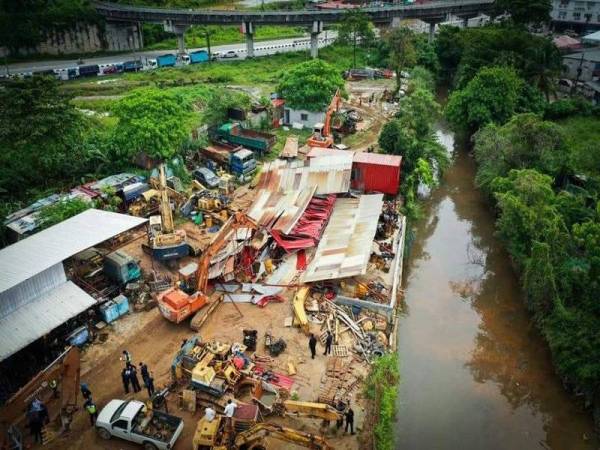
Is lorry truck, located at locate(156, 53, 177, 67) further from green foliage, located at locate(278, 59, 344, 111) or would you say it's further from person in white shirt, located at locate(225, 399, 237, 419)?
person in white shirt, located at locate(225, 399, 237, 419)

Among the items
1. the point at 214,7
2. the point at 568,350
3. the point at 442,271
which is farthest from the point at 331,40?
the point at 568,350

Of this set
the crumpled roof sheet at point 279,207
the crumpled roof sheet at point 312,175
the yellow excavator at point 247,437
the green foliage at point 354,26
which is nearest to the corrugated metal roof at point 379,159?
the crumpled roof sheet at point 312,175

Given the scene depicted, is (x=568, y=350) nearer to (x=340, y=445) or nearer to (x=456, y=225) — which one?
→ (x=340, y=445)

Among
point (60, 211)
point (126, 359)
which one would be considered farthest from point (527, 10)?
point (126, 359)

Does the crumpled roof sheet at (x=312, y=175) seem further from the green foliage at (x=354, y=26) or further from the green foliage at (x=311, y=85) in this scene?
the green foliage at (x=354, y=26)

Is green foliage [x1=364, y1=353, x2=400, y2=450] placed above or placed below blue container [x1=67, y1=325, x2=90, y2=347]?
below

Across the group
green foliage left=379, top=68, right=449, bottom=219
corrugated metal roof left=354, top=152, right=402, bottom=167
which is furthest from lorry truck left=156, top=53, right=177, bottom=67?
corrugated metal roof left=354, top=152, right=402, bottom=167

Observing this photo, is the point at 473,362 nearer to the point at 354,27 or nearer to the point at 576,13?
the point at 354,27
